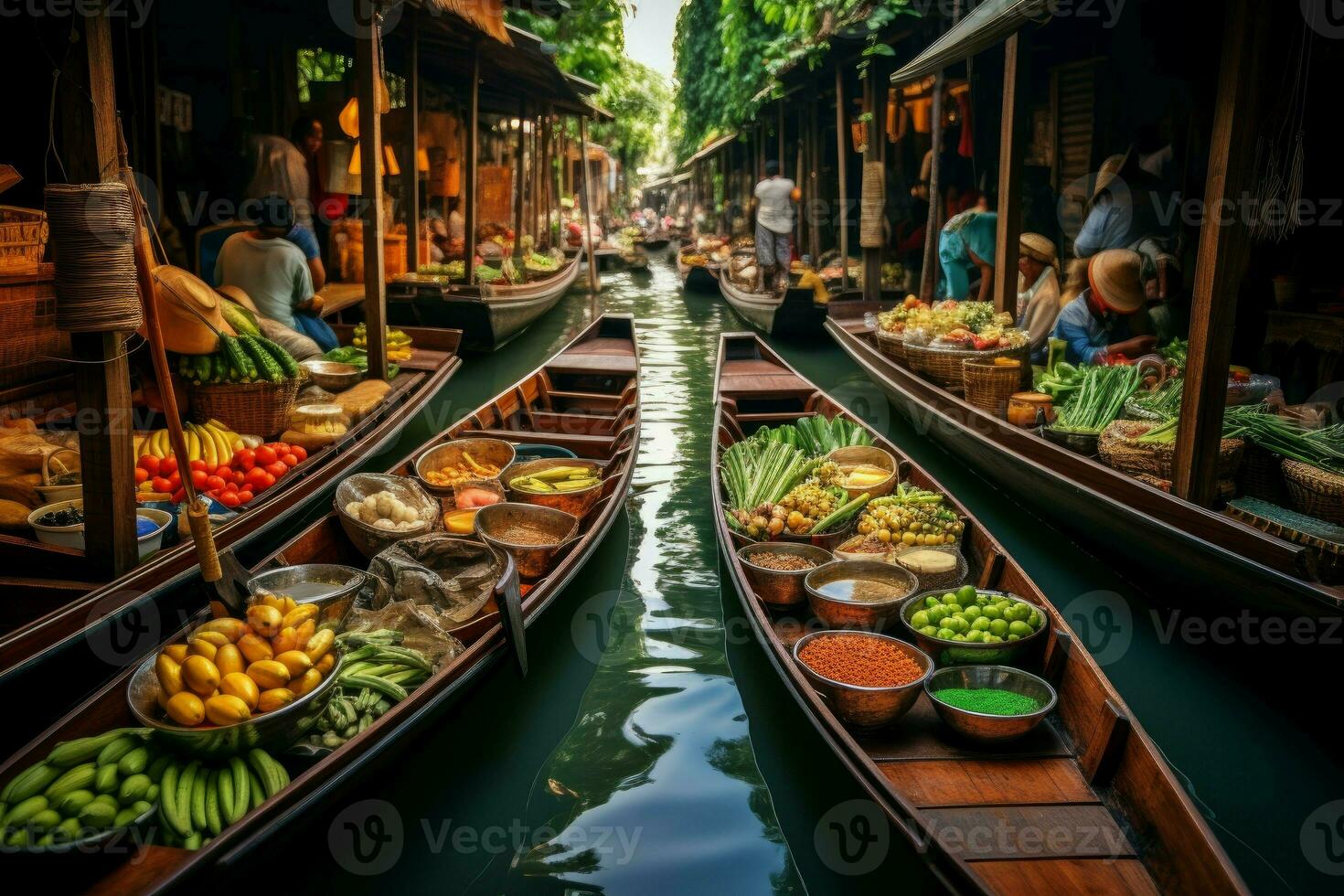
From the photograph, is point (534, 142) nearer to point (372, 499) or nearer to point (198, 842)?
point (372, 499)

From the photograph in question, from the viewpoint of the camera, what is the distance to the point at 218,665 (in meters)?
3.06

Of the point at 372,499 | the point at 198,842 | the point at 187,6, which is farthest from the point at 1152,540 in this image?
the point at 187,6

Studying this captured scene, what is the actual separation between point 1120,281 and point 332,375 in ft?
21.7

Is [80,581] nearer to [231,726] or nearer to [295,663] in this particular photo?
[295,663]

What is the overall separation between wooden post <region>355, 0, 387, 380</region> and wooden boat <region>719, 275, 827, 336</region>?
6563 mm

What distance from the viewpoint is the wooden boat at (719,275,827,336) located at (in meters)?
12.9

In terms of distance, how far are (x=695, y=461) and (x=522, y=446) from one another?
241 centimetres

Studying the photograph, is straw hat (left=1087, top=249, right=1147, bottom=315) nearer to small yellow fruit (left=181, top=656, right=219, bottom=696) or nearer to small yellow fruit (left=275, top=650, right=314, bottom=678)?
small yellow fruit (left=275, top=650, right=314, bottom=678)

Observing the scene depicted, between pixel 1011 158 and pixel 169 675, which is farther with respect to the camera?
pixel 1011 158

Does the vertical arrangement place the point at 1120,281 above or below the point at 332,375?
above

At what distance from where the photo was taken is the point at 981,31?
7.27 meters

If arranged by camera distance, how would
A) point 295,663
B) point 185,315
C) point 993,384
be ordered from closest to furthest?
point 295,663
point 185,315
point 993,384

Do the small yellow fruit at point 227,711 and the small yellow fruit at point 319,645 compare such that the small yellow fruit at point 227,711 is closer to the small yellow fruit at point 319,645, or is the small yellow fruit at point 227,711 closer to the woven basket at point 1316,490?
the small yellow fruit at point 319,645
